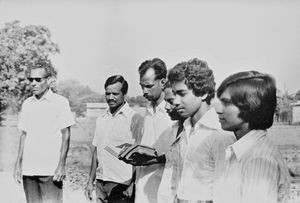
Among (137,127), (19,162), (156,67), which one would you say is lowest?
(19,162)

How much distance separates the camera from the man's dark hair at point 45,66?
2.72 m

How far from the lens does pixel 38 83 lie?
2678 mm

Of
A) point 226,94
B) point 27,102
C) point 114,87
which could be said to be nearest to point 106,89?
point 114,87

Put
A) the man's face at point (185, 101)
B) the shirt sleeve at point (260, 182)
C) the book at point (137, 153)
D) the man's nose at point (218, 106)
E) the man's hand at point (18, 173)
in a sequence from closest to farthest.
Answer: the shirt sleeve at point (260, 182), the man's nose at point (218, 106), the man's face at point (185, 101), the book at point (137, 153), the man's hand at point (18, 173)

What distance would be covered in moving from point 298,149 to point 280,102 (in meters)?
A: 0.26

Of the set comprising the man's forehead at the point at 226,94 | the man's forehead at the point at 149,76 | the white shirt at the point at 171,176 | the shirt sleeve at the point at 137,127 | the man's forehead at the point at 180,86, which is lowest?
the white shirt at the point at 171,176

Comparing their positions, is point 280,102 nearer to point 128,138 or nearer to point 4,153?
point 128,138

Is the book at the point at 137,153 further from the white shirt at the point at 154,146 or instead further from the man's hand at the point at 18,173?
the man's hand at the point at 18,173

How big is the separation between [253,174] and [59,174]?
4.22ft

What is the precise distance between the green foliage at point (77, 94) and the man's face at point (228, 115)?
0.97 meters

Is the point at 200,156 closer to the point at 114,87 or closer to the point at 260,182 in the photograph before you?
the point at 260,182

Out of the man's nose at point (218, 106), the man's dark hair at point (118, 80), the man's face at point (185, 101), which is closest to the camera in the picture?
the man's nose at point (218, 106)

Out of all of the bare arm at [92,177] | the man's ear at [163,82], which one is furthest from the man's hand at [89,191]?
the man's ear at [163,82]

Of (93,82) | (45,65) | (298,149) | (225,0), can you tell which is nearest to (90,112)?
(93,82)
